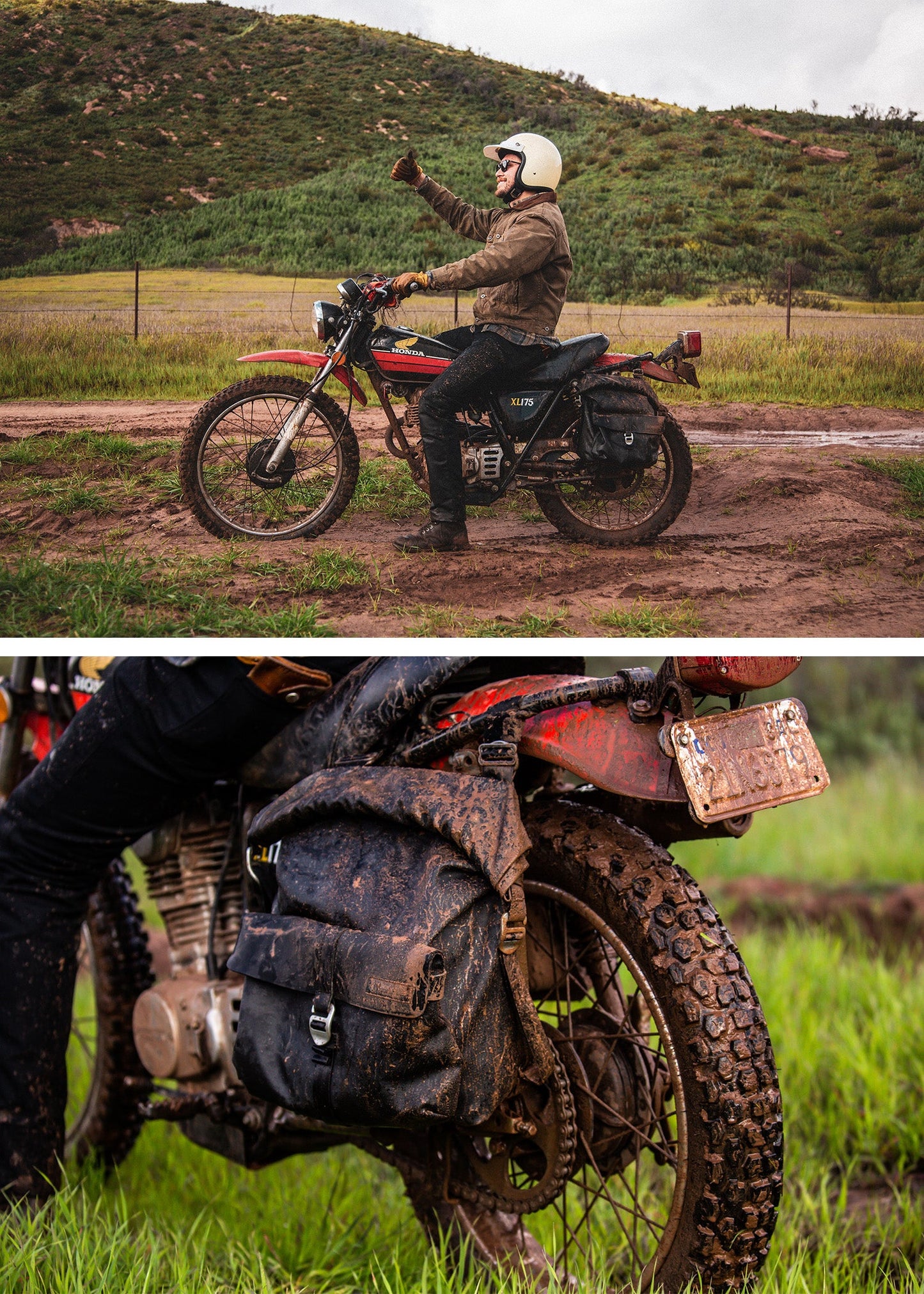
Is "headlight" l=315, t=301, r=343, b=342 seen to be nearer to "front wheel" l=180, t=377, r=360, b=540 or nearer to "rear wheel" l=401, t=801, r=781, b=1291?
"front wheel" l=180, t=377, r=360, b=540

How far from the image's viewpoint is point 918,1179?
2.93 m

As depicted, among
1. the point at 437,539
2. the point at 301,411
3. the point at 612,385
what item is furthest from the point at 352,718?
the point at 612,385

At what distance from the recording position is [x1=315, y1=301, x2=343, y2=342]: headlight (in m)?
2.58

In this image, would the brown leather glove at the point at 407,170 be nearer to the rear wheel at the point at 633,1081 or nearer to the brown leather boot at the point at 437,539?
the brown leather boot at the point at 437,539

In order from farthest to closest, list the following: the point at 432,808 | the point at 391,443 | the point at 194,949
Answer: the point at 194,949 < the point at 391,443 < the point at 432,808

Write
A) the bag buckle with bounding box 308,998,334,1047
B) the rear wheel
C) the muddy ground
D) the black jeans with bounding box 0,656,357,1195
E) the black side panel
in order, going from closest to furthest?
the rear wheel
the bag buckle with bounding box 308,998,334,1047
the black side panel
the black jeans with bounding box 0,656,357,1195
the muddy ground

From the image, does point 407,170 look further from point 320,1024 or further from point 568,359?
point 320,1024

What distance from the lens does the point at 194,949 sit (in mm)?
2701

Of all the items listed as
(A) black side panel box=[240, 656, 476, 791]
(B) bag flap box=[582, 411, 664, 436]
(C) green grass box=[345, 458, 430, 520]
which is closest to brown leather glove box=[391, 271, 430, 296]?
(C) green grass box=[345, 458, 430, 520]

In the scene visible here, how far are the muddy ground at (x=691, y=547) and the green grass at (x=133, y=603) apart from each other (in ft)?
0.12

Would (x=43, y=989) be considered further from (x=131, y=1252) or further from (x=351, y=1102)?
(x=351, y=1102)

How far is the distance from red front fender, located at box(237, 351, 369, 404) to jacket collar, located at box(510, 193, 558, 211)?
50 centimetres

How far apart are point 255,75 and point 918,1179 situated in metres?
3.04

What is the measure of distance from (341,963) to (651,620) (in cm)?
99
